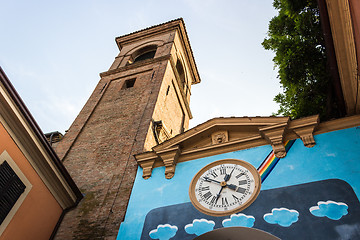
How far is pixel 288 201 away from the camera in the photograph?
6383mm

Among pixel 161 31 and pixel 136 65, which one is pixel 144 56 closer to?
pixel 161 31

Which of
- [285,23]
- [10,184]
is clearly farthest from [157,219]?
[285,23]

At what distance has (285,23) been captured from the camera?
10281mm

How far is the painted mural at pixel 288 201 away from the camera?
581 centimetres

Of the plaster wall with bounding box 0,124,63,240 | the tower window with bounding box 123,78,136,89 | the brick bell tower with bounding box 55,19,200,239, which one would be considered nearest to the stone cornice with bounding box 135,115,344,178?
the brick bell tower with bounding box 55,19,200,239

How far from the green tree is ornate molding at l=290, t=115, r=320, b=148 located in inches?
67.0

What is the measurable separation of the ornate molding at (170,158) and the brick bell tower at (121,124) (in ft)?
3.44

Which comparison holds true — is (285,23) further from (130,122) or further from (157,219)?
(157,219)

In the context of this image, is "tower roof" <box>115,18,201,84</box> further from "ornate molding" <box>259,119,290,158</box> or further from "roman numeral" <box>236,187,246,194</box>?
"roman numeral" <box>236,187,246,194</box>

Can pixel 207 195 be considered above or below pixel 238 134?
below

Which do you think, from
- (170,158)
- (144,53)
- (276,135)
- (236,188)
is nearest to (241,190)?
(236,188)

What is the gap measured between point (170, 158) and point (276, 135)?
2782 mm

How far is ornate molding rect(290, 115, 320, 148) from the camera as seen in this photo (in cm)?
733

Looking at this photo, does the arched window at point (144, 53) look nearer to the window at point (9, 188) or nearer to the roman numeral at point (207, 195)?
the window at point (9, 188)
